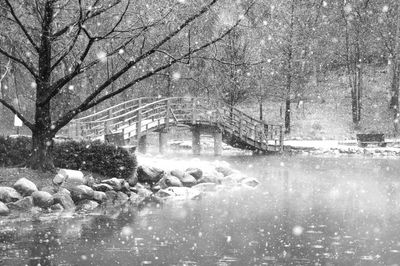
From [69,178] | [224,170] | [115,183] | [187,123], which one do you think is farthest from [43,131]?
[187,123]

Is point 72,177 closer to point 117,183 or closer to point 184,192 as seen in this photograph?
point 117,183

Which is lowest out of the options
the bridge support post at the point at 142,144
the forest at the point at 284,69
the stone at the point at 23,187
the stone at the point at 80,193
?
the stone at the point at 80,193

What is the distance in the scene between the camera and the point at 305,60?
41.9m

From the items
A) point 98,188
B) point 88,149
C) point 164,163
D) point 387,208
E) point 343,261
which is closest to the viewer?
point 343,261

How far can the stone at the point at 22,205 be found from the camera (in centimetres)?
1366

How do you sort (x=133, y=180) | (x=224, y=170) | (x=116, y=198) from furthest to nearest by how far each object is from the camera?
(x=224, y=170), (x=133, y=180), (x=116, y=198)

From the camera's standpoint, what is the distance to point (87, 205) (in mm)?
14656

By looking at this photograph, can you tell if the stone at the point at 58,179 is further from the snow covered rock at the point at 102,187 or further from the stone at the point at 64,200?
the snow covered rock at the point at 102,187

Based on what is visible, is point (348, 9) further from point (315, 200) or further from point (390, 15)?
point (315, 200)

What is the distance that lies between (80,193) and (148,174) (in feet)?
11.5

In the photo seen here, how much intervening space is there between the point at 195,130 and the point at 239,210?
19050 millimetres

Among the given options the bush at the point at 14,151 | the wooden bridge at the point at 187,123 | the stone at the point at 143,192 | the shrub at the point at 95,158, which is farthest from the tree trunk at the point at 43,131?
the wooden bridge at the point at 187,123

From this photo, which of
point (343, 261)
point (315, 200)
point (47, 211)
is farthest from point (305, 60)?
point (343, 261)

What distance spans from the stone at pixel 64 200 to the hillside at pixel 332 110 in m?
25.8
